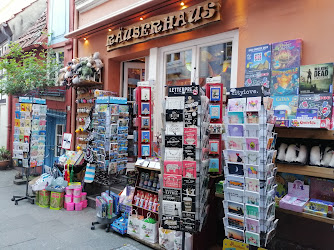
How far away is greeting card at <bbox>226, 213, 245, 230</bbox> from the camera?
10.8 ft

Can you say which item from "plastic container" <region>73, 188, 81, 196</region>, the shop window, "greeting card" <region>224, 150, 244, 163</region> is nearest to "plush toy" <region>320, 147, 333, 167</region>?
"greeting card" <region>224, 150, 244, 163</region>

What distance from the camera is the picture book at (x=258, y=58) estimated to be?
166 inches

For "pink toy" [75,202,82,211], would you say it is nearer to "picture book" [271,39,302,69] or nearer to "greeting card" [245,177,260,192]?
"greeting card" [245,177,260,192]

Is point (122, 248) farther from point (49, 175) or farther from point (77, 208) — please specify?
point (49, 175)

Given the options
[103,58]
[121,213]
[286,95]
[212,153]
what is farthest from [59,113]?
→ [286,95]

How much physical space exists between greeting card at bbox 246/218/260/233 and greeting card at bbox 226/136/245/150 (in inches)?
34.5


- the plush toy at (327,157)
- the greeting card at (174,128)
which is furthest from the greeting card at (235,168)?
the plush toy at (327,157)

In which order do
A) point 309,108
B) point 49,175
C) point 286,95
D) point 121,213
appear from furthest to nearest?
point 49,175
point 121,213
point 286,95
point 309,108

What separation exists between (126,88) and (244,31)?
416 centimetres

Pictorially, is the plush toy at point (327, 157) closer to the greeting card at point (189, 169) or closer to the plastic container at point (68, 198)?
the greeting card at point (189, 169)

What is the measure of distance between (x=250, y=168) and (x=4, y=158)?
1194cm

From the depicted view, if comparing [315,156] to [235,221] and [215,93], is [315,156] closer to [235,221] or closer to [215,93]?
[235,221]

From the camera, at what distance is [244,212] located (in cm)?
326

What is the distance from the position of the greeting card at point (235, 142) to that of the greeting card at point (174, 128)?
635 millimetres
